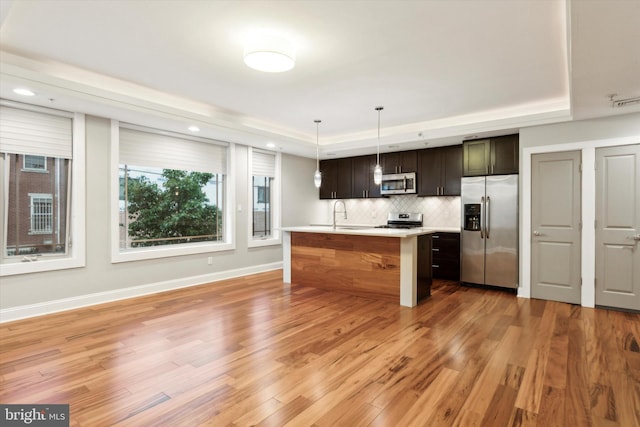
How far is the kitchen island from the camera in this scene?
4266mm

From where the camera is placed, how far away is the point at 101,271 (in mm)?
4387

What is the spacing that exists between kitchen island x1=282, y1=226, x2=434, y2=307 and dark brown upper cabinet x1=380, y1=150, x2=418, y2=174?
6.52 feet

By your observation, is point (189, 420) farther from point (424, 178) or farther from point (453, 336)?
point (424, 178)

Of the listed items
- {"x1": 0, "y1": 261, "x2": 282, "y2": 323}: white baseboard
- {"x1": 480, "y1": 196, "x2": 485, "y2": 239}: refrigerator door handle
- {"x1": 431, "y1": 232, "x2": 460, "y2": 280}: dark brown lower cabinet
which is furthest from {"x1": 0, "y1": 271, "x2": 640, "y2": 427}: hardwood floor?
{"x1": 431, "y1": 232, "x2": 460, "y2": 280}: dark brown lower cabinet

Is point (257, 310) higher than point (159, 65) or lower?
lower

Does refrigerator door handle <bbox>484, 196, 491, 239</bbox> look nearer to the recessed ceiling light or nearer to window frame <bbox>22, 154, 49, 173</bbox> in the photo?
the recessed ceiling light

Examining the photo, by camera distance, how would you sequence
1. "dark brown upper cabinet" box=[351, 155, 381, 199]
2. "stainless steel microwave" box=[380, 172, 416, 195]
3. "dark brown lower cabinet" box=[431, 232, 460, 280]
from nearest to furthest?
"dark brown lower cabinet" box=[431, 232, 460, 280] < "stainless steel microwave" box=[380, 172, 416, 195] < "dark brown upper cabinet" box=[351, 155, 381, 199]

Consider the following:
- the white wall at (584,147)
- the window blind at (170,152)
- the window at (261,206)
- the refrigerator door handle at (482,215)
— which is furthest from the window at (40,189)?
the white wall at (584,147)

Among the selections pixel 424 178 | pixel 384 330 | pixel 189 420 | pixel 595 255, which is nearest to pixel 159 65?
pixel 189 420

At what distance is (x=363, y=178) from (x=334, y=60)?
13.1 ft

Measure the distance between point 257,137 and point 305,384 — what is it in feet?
13.6

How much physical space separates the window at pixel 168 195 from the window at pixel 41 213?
0.73 m

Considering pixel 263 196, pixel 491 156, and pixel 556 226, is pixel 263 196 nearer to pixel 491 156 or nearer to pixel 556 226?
pixel 491 156

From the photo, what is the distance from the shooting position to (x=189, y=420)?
6.34ft
